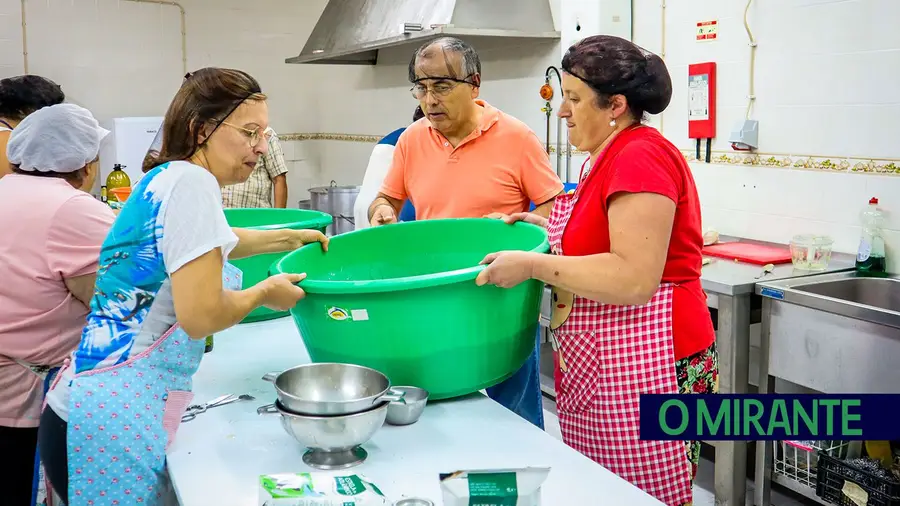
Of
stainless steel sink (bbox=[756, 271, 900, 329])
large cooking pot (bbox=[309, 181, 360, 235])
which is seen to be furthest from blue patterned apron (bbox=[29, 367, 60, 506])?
large cooking pot (bbox=[309, 181, 360, 235])

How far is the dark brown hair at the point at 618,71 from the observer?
158 centimetres

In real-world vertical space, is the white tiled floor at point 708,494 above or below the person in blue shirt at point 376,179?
below

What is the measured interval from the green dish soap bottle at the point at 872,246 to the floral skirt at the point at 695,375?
1330 mm

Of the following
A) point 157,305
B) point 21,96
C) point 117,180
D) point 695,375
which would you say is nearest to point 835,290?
point 695,375

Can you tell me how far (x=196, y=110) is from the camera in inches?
56.2

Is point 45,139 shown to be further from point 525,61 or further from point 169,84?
point 169,84

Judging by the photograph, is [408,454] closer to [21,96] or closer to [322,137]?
[21,96]

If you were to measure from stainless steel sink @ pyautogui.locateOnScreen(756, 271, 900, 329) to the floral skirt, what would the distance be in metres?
0.92

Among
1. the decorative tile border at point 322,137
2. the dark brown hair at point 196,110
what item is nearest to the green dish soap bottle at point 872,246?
the dark brown hair at point 196,110

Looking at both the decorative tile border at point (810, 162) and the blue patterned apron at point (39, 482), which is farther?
the decorative tile border at point (810, 162)

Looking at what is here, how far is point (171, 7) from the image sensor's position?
6.00 metres

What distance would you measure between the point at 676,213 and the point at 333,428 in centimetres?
83

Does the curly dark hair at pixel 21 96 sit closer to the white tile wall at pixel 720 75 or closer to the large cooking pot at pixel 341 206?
the large cooking pot at pixel 341 206

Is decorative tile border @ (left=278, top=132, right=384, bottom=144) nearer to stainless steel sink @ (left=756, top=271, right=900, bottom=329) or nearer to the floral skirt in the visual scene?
stainless steel sink @ (left=756, top=271, right=900, bottom=329)
